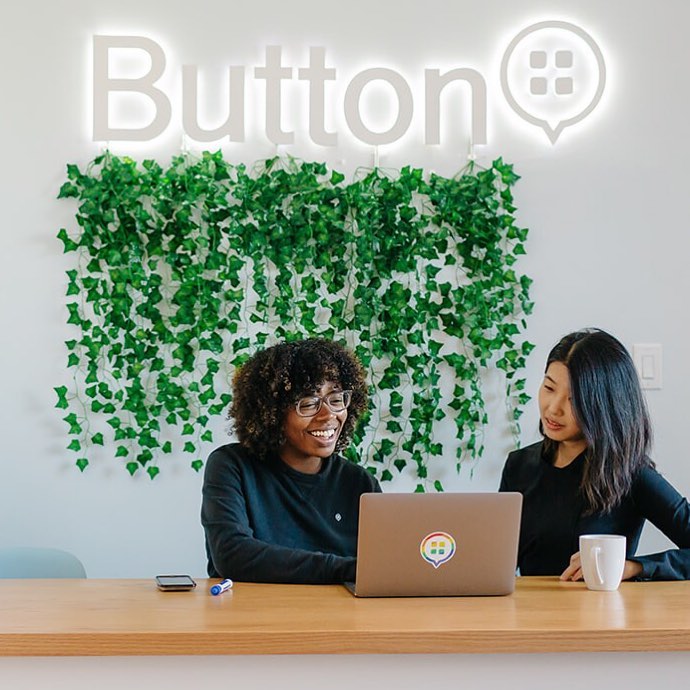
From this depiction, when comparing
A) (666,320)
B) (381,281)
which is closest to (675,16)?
(666,320)

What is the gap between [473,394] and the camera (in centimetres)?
318

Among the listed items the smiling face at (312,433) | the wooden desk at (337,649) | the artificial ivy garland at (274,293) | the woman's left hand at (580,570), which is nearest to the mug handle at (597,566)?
the woman's left hand at (580,570)

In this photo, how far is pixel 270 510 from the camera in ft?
8.02

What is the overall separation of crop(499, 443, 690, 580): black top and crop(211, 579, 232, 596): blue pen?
826 mm

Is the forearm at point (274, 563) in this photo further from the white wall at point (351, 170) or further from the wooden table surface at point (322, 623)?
the white wall at point (351, 170)

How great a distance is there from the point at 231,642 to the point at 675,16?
2.58m

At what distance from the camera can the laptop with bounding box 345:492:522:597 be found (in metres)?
1.88

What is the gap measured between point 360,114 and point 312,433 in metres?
1.20

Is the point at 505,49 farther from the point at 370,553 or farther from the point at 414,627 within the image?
the point at 414,627

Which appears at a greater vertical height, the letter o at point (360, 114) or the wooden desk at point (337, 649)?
the letter o at point (360, 114)

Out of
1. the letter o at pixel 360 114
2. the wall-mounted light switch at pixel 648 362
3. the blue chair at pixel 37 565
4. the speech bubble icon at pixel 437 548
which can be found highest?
the letter o at pixel 360 114

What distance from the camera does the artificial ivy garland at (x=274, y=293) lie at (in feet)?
10.1

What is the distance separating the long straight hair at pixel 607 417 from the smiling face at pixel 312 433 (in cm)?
57

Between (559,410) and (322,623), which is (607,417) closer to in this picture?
(559,410)
